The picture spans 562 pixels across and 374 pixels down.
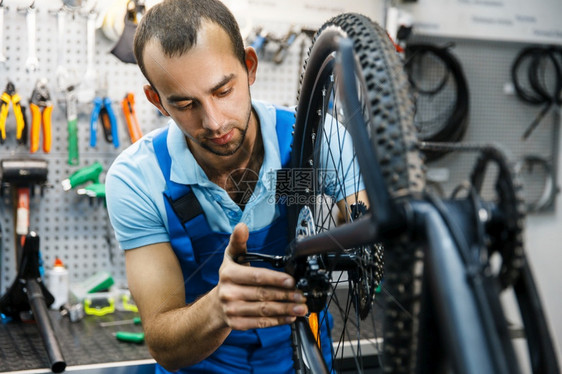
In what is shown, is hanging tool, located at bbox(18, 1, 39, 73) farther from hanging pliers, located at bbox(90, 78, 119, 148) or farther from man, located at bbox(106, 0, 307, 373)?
man, located at bbox(106, 0, 307, 373)

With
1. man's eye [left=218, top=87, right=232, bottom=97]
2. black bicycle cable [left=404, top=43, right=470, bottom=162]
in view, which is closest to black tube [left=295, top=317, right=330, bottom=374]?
man's eye [left=218, top=87, right=232, bottom=97]

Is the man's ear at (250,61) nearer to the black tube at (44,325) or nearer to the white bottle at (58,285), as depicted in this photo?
the black tube at (44,325)

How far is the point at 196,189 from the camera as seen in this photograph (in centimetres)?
100

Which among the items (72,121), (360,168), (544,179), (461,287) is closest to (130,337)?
(72,121)

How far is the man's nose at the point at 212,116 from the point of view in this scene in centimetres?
82

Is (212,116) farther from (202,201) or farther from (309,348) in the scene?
(309,348)

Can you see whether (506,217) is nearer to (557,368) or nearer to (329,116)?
(557,368)

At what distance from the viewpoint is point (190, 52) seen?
2.64 feet

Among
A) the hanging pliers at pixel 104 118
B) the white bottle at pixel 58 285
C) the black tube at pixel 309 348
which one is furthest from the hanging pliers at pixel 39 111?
the black tube at pixel 309 348

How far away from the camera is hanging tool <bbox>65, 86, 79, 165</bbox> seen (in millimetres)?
1734

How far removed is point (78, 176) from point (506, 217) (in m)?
1.60

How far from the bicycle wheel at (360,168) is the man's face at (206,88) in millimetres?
Answer: 112

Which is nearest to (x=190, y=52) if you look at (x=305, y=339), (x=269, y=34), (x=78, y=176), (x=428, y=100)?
(x=305, y=339)

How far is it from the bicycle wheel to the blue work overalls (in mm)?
110
